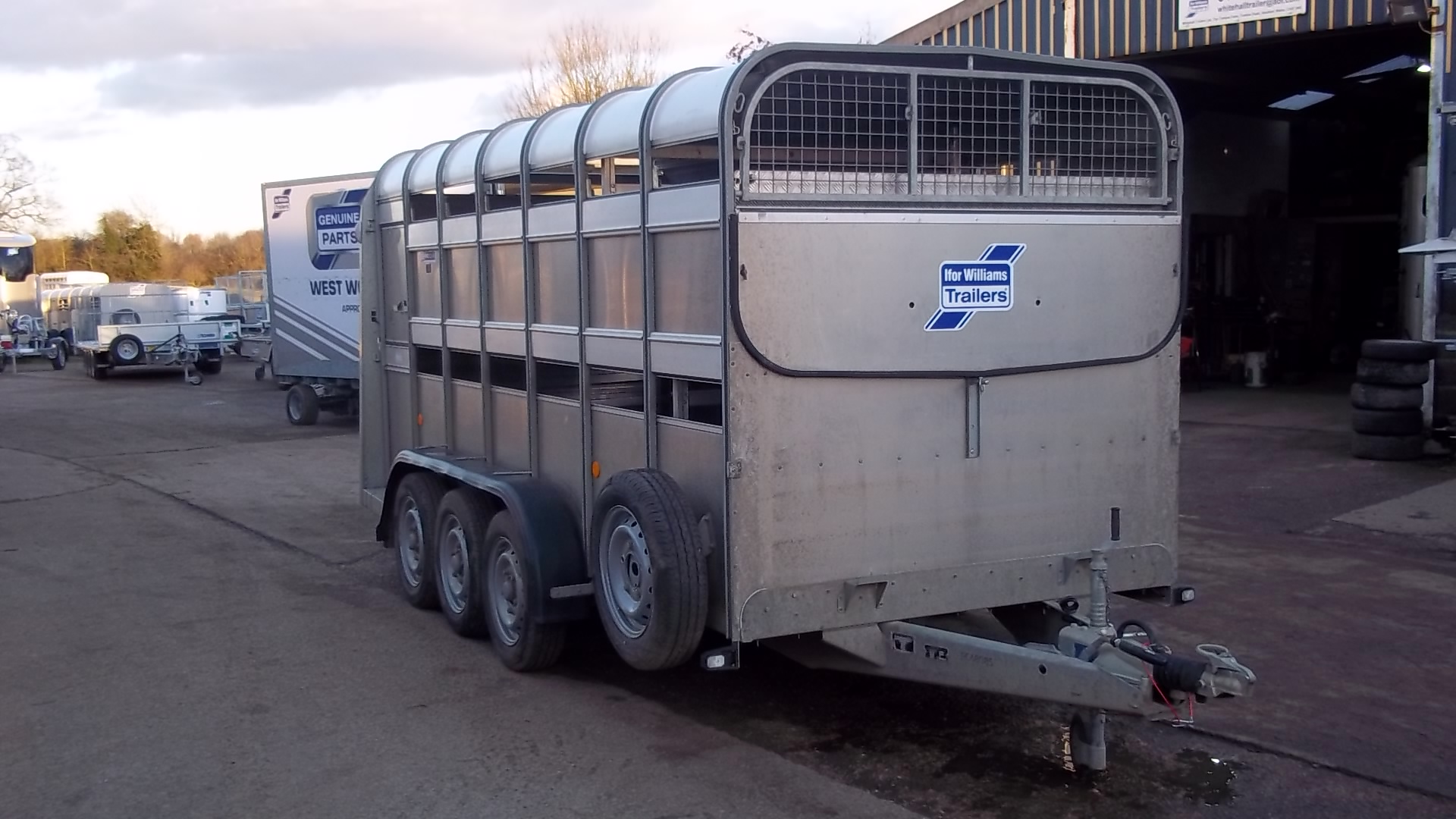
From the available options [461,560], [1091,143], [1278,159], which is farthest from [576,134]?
[1278,159]

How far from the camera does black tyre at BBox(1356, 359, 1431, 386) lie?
41.5 ft

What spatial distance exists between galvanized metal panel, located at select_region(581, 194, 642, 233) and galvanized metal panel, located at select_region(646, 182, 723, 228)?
0.13 m

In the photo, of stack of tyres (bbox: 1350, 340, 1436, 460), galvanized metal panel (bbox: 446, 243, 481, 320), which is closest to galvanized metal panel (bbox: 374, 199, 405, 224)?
galvanized metal panel (bbox: 446, 243, 481, 320)

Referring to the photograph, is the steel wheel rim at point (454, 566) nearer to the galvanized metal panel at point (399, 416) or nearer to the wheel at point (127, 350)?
the galvanized metal panel at point (399, 416)

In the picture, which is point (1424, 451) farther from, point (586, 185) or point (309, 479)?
point (309, 479)

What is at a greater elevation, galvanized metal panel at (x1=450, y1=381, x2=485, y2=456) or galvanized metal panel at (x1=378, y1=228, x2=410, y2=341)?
galvanized metal panel at (x1=378, y1=228, x2=410, y2=341)

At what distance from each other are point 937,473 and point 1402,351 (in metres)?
9.27

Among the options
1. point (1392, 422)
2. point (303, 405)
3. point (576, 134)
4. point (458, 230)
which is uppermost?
point (576, 134)

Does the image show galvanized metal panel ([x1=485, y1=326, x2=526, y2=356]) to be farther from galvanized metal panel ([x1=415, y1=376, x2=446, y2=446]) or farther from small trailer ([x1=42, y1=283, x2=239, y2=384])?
small trailer ([x1=42, y1=283, x2=239, y2=384])

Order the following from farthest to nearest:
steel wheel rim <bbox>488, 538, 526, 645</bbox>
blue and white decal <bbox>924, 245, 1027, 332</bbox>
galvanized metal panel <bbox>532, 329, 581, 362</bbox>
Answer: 1. steel wheel rim <bbox>488, 538, 526, 645</bbox>
2. galvanized metal panel <bbox>532, 329, 581, 362</bbox>
3. blue and white decal <bbox>924, 245, 1027, 332</bbox>

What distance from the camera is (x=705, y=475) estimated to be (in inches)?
214

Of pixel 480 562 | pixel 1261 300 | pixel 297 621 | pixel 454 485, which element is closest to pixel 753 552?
pixel 480 562

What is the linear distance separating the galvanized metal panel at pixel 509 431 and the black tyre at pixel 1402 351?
371 inches

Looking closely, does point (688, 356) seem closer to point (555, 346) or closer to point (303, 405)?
point (555, 346)
